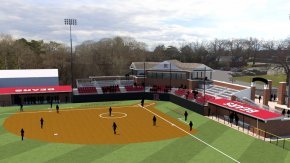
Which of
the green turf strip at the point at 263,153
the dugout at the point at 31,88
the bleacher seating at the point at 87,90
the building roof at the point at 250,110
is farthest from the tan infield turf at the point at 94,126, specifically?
the bleacher seating at the point at 87,90

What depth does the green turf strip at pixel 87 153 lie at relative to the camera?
2697cm

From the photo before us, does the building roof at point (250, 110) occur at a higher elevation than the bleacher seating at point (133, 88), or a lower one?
lower

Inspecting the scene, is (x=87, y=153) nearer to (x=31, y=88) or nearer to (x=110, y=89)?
(x=110, y=89)

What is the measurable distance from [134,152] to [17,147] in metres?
12.3

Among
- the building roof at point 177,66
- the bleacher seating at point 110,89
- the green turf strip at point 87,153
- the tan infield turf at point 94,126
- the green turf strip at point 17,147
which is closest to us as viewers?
the green turf strip at point 87,153

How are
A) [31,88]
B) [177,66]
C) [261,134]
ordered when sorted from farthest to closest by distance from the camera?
[177,66]
[31,88]
[261,134]

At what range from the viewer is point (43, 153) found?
28.6 meters

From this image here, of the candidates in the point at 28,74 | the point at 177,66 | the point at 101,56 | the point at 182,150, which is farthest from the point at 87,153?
the point at 101,56

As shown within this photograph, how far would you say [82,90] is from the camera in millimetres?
60875

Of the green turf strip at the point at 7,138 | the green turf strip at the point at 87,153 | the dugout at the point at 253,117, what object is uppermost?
the dugout at the point at 253,117

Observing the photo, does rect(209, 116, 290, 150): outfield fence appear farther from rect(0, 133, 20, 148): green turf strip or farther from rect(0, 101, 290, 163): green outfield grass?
rect(0, 133, 20, 148): green turf strip

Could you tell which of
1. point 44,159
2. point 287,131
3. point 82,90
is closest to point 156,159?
point 44,159

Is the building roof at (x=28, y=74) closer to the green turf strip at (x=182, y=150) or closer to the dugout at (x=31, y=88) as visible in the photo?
the dugout at (x=31, y=88)

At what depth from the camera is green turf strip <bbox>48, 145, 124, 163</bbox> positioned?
26969 mm
